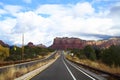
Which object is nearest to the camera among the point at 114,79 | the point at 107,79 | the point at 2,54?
the point at 114,79

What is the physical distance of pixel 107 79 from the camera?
66.6 feet

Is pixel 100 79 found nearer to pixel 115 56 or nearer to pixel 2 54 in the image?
pixel 115 56

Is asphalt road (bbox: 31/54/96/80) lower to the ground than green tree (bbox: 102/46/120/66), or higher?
lower

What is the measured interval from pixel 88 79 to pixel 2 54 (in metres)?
92.5

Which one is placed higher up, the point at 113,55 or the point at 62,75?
the point at 113,55

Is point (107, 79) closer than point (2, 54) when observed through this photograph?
Yes

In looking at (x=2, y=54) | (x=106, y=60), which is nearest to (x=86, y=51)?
(x=2, y=54)

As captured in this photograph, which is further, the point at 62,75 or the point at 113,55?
the point at 113,55

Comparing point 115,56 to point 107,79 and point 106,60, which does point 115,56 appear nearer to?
point 106,60

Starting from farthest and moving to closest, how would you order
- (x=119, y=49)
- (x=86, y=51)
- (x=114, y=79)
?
(x=86, y=51), (x=119, y=49), (x=114, y=79)

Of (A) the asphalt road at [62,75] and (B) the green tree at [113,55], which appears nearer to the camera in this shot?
(A) the asphalt road at [62,75]

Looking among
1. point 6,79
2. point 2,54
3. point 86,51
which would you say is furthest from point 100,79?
point 86,51

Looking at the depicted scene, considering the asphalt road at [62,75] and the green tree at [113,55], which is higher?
the green tree at [113,55]

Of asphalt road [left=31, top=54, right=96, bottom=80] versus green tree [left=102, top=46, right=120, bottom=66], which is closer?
asphalt road [left=31, top=54, right=96, bottom=80]
